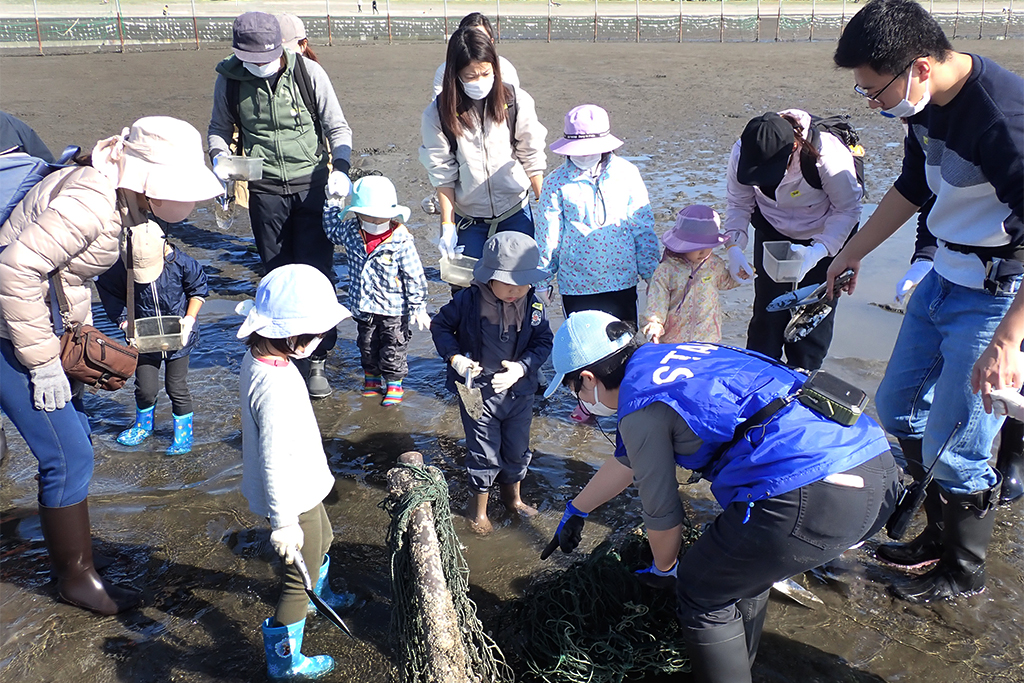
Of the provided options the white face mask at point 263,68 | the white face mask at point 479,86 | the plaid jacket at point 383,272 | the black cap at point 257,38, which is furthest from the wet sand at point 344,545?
the black cap at point 257,38

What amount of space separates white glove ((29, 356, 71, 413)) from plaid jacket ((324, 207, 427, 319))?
83.0 inches

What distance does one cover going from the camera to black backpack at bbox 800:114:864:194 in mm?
3934

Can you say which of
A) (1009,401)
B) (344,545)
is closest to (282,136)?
(344,545)

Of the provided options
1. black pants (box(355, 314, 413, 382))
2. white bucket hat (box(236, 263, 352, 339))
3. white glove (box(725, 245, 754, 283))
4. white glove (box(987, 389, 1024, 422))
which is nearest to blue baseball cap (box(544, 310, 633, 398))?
white bucket hat (box(236, 263, 352, 339))

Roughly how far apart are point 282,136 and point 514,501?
2664 mm

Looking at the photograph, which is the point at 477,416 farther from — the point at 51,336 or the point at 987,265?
the point at 987,265

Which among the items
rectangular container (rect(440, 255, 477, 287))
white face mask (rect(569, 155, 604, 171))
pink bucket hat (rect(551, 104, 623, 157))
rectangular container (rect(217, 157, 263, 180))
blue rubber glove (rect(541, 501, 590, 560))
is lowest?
blue rubber glove (rect(541, 501, 590, 560))

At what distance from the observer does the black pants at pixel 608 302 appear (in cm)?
433

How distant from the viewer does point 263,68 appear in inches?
182

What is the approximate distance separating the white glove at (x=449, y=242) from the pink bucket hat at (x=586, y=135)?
2.80 ft

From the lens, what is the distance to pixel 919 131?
3100mm

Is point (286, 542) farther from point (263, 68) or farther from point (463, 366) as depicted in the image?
point (263, 68)

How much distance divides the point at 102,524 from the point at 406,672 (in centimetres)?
230

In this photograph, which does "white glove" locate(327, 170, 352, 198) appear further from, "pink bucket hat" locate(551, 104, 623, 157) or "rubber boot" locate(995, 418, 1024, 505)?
"rubber boot" locate(995, 418, 1024, 505)
